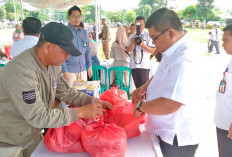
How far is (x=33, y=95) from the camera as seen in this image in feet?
3.82

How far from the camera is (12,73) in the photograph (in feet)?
3.81

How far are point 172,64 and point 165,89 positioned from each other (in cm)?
16

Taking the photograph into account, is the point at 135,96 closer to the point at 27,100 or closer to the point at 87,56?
the point at 27,100

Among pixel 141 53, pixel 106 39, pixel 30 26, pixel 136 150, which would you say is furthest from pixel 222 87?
pixel 106 39

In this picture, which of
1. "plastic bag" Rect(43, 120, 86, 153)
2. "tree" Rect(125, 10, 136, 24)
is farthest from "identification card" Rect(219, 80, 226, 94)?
"tree" Rect(125, 10, 136, 24)

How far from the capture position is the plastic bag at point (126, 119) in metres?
1.41

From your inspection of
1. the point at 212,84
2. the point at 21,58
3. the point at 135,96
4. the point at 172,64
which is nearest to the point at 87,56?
the point at 135,96

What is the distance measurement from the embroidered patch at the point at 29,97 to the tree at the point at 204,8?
146 ft

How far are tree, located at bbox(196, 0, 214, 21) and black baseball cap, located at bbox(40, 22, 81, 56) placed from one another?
4424cm

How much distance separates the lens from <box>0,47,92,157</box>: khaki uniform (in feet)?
3.79

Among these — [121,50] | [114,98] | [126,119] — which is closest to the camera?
[126,119]

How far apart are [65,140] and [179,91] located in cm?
77

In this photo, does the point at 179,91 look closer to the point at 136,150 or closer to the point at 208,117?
the point at 136,150

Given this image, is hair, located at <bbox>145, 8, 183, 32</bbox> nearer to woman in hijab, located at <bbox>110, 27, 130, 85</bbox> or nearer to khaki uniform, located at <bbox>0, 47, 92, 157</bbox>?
khaki uniform, located at <bbox>0, 47, 92, 157</bbox>
